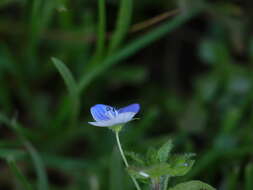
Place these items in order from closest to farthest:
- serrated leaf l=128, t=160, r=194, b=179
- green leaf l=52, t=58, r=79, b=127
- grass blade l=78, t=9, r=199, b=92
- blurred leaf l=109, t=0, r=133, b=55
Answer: serrated leaf l=128, t=160, r=194, b=179, green leaf l=52, t=58, r=79, b=127, blurred leaf l=109, t=0, r=133, b=55, grass blade l=78, t=9, r=199, b=92

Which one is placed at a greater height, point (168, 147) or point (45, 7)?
point (45, 7)

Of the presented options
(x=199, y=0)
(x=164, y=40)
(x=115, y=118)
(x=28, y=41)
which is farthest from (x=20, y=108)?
(x=115, y=118)

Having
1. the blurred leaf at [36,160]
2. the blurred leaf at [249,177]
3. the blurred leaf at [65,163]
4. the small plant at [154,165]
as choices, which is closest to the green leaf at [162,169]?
the small plant at [154,165]

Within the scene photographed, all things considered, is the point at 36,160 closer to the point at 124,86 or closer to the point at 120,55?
the point at 120,55

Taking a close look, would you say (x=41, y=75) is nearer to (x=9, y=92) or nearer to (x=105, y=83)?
(x=9, y=92)

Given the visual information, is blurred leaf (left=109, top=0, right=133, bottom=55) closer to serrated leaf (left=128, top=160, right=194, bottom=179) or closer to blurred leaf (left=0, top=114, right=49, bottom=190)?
blurred leaf (left=0, top=114, right=49, bottom=190)

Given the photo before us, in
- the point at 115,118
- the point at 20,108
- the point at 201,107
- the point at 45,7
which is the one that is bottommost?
the point at 201,107

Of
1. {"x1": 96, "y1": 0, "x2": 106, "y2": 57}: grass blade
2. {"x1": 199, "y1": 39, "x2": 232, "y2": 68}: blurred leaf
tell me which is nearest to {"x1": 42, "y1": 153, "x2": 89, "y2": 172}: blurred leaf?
{"x1": 96, "y1": 0, "x2": 106, "y2": 57}: grass blade

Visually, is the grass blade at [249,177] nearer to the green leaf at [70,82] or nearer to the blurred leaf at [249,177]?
the blurred leaf at [249,177]
